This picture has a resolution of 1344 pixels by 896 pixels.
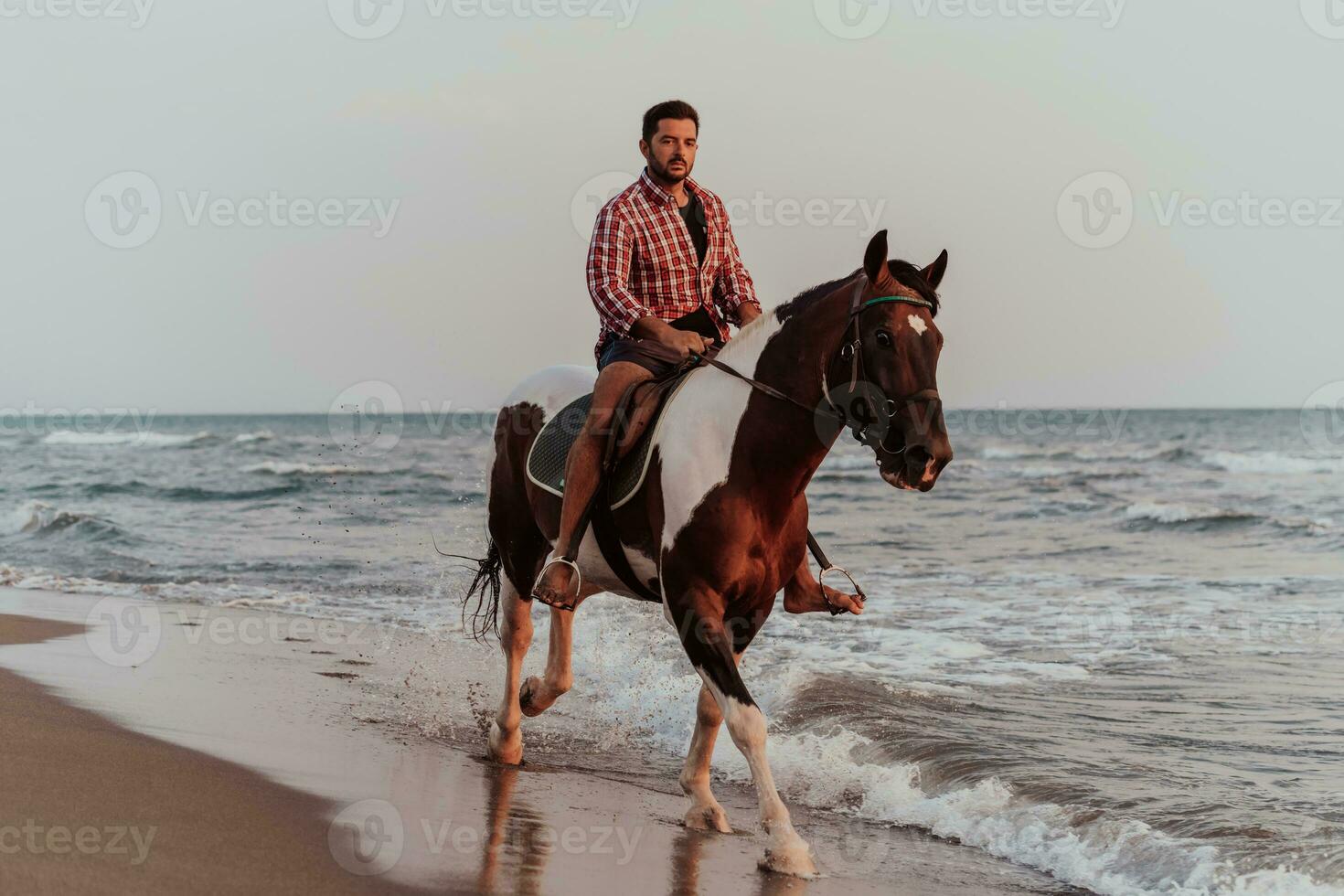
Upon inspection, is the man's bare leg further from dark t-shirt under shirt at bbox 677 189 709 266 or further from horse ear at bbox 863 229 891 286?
horse ear at bbox 863 229 891 286

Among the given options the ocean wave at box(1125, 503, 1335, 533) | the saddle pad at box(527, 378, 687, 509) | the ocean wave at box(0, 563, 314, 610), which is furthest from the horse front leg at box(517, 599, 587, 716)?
the ocean wave at box(1125, 503, 1335, 533)

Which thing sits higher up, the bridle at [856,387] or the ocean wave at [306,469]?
the bridle at [856,387]

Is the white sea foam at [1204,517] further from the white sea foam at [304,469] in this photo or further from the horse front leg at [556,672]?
the white sea foam at [304,469]

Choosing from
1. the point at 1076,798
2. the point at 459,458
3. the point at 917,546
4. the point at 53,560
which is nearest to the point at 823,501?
the point at 917,546

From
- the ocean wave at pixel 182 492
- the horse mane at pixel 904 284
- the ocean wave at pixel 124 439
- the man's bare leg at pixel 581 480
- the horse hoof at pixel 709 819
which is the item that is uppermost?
the horse mane at pixel 904 284

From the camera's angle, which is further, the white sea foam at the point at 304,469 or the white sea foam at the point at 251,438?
the white sea foam at the point at 251,438

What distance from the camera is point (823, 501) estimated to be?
25.7m

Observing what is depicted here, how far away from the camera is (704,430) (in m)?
4.64

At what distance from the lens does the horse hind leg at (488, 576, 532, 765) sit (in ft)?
20.3

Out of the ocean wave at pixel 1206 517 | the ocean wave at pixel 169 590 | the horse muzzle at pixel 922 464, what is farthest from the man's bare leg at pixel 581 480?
the ocean wave at pixel 1206 517

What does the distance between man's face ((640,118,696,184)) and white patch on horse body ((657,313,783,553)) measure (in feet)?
2.83

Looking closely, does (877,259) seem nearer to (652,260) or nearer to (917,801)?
(652,260)

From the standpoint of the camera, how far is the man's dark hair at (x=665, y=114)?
521cm

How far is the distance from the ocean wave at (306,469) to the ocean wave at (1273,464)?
2529 cm
